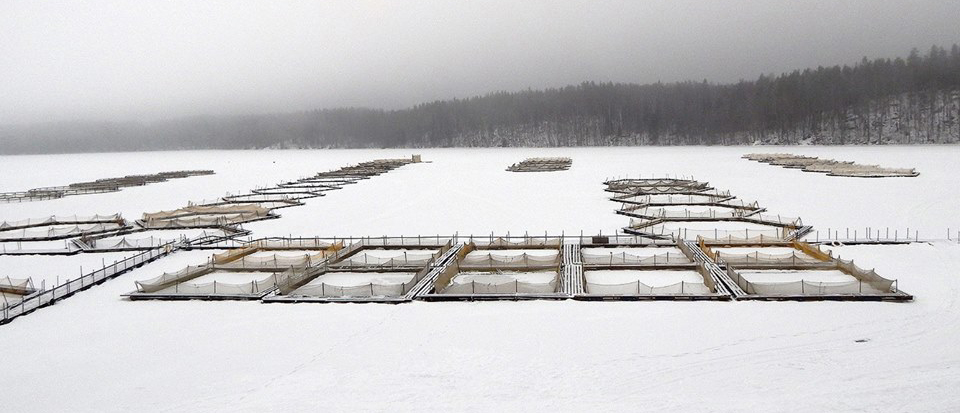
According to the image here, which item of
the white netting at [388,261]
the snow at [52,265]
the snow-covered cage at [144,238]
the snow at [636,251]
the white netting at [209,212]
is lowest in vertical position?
the snow at [636,251]

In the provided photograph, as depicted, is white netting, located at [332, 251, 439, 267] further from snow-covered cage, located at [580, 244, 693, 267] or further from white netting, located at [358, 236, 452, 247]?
snow-covered cage, located at [580, 244, 693, 267]

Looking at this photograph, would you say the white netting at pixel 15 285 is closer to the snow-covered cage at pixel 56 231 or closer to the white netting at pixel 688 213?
the snow-covered cage at pixel 56 231

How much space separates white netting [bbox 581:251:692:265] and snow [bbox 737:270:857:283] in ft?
7.70

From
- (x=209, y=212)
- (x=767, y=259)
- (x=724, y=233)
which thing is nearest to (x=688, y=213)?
(x=724, y=233)

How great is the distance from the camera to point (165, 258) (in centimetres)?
2442

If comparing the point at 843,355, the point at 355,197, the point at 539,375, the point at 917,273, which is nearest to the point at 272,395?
the point at 539,375

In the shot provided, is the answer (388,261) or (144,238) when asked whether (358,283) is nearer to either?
(388,261)

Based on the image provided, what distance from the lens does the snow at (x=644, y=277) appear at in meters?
19.0

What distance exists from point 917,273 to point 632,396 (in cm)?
1301

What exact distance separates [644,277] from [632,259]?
1.97m

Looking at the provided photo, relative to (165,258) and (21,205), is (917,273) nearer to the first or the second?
(165,258)

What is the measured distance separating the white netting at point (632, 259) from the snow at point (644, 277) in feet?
1.61

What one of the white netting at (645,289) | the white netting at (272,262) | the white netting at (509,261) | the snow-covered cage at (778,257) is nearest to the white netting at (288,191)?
the white netting at (272,262)

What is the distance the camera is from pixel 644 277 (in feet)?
64.5
